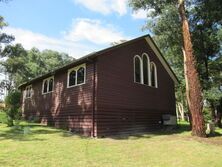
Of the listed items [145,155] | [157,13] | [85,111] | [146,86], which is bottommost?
[145,155]

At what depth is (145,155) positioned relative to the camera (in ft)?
27.1

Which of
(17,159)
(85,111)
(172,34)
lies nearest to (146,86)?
(85,111)

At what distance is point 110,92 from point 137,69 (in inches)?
137

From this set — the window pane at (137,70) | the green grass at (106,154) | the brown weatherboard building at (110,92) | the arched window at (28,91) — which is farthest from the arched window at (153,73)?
the arched window at (28,91)

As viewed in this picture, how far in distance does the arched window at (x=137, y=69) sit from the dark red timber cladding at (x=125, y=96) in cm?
37

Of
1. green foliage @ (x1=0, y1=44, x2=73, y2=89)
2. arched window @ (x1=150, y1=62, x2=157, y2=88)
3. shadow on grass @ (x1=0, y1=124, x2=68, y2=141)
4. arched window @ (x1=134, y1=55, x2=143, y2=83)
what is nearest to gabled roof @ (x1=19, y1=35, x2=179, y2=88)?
arched window @ (x1=150, y1=62, x2=157, y2=88)

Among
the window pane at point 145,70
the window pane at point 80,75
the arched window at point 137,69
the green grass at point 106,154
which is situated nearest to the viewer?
the green grass at point 106,154

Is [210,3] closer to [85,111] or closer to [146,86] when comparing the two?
[146,86]

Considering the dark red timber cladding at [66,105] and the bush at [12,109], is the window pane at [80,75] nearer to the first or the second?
the dark red timber cladding at [66,105]

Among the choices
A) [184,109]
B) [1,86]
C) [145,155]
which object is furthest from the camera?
[1,86]

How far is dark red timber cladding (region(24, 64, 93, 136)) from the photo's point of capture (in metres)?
12.8

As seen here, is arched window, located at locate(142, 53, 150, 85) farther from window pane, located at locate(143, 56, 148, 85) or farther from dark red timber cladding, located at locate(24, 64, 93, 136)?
dark red timber cladding, located at locate(24, 64, 93, 136)

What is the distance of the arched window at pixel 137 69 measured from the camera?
1557 cm

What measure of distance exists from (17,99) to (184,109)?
36.1 meters
